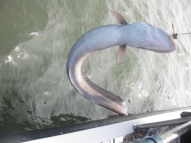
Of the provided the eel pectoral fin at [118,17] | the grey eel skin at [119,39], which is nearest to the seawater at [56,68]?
the grey eel skin at [119,39]

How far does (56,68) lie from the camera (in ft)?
11.7

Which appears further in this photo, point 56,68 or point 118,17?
point 56,68

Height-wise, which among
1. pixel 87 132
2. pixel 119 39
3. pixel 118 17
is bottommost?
pixel 87 132

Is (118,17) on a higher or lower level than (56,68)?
higher

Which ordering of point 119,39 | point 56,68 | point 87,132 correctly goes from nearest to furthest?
1. point 87,132
2. point 119,39
3. point 56,68

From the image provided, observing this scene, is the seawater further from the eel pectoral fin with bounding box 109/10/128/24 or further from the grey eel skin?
the eel pectoral fin with bounding box 109/10/128/24

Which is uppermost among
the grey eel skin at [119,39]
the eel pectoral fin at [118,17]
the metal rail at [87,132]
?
the eel pectoral fin at [118,17]

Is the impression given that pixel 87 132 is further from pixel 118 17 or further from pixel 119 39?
pixel 118 17

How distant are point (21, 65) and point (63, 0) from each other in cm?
117

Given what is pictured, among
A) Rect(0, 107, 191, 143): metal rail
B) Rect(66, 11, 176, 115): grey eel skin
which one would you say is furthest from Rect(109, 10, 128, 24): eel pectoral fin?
Rect(0, 107, 191, 143): metal rail

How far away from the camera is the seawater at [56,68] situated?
3.21 m

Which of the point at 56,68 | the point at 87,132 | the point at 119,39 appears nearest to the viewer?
the point at 87,132

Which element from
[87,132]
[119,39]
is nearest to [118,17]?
[119,39]

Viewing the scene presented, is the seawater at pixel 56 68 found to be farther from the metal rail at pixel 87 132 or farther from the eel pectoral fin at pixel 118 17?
the eel pectoral fin at pixel 118 17
